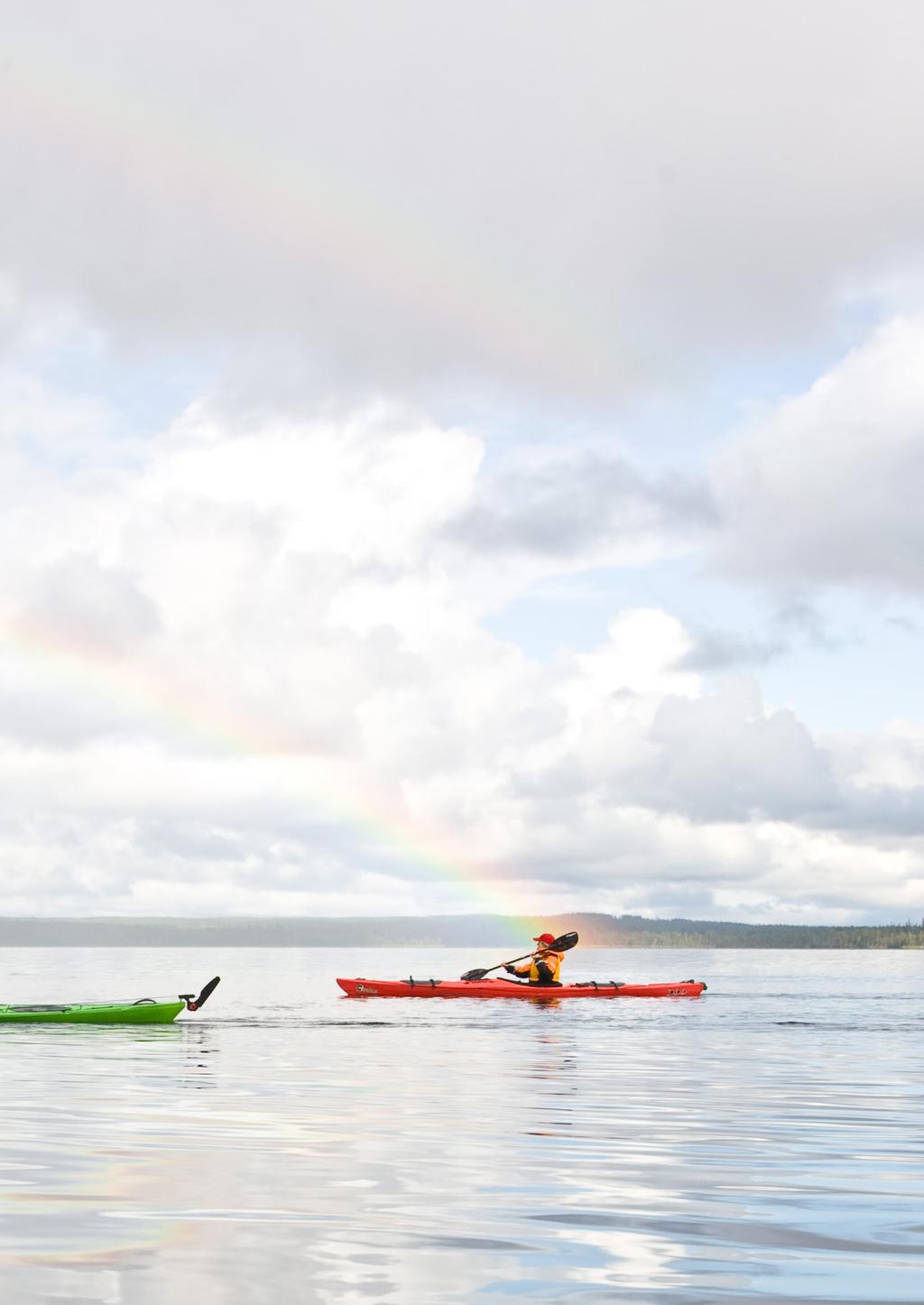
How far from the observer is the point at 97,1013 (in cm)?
4900

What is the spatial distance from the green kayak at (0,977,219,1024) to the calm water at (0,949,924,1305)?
401 inches

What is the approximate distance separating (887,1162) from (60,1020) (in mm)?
36920

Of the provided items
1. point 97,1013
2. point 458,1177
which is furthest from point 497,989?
point 458,1177

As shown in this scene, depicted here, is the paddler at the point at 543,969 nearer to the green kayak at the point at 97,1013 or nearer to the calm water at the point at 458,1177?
the green kayak at the point at 97,1013

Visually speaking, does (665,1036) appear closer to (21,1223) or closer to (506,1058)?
(506,1058)

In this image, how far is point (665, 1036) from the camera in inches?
1847

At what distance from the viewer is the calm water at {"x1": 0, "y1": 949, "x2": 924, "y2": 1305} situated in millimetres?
10664

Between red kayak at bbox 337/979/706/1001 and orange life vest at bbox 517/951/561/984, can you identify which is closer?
orange life vest at bbox 517/951/561/984

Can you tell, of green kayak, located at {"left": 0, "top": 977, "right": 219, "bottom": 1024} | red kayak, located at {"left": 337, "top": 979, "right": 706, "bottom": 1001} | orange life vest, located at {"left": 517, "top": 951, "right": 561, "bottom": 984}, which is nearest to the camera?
green kayak, located at {"left": 0, "top": 977, "right": 219, "bottom": 1024}

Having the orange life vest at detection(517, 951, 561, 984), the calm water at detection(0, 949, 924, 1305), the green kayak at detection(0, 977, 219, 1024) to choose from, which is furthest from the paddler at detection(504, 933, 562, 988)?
the calm water at detection(0, 949, 924, 1305)

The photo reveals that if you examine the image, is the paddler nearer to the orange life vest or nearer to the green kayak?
the orange life vest

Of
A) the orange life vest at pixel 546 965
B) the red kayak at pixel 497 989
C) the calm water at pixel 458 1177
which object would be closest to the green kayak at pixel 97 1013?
the calm water at pixel 458 1177

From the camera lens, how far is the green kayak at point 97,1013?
159 feet

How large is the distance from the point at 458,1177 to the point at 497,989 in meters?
45.2
